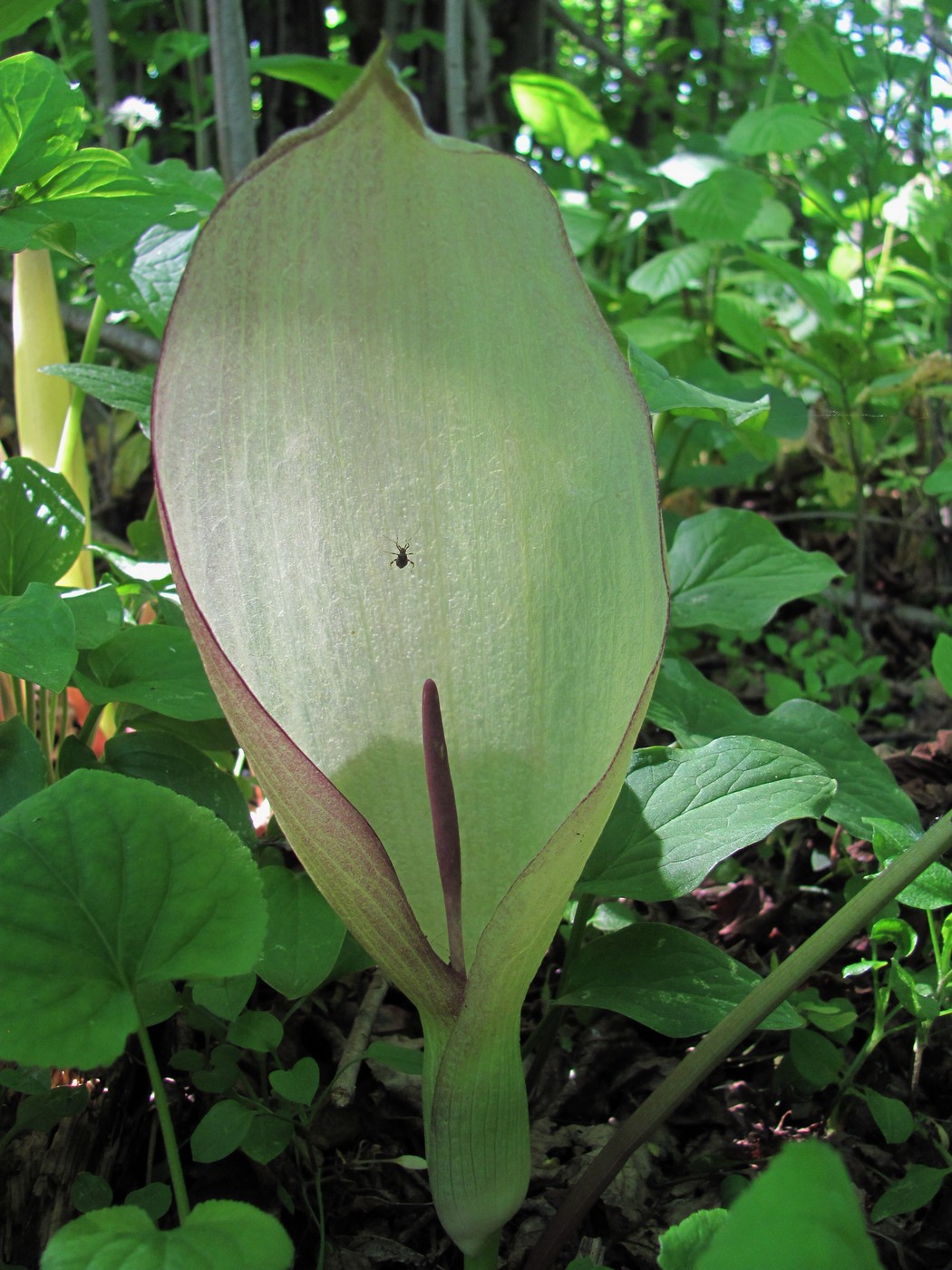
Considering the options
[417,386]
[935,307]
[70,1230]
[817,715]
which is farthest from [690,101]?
[70,1230]

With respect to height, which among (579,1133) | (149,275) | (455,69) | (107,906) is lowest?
(579,1133)

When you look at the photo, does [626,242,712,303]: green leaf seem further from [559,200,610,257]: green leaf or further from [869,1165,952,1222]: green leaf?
[869,1165,952,1222]: green leaf

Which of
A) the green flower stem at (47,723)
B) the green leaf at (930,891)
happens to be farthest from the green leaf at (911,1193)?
the green flower stem at (47,723)

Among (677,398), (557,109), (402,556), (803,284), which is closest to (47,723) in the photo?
(402,556)

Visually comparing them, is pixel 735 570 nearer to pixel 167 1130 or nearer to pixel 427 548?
pixel 427 548

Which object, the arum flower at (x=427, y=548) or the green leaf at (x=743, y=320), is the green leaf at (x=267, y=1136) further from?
the green leaf at (x=743, y=320)

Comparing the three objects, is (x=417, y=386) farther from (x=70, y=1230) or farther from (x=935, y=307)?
(x=935, y=307)

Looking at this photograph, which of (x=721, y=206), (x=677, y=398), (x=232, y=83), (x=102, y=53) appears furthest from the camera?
(x=102, y=53)
